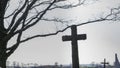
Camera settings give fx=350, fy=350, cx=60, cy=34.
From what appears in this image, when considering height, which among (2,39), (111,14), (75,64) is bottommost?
(75,64)

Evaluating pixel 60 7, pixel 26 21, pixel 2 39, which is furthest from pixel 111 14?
pixel 2 39

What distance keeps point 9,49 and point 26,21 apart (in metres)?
1.71

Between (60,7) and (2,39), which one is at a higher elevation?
(60,7)

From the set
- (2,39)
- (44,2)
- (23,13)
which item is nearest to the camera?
(2,39)

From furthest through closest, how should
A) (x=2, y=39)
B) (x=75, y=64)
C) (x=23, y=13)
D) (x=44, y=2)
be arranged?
(x=44, y=2) < (x=23, y=13) < (x=2, y=39) < (x=75, y=64)

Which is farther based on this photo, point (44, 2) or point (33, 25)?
point (44, 2)

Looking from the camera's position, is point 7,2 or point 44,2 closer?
point 7,2

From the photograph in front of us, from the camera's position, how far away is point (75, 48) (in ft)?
34.9

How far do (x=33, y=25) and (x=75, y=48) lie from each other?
3687 millimetres

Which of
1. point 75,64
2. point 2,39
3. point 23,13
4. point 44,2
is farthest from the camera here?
point 44,2

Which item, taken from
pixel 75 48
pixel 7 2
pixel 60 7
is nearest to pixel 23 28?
pixel 7 2

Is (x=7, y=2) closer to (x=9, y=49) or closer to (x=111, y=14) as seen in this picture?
(x=9, y=49)

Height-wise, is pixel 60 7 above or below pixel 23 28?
above

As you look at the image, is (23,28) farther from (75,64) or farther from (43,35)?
(75,64)
